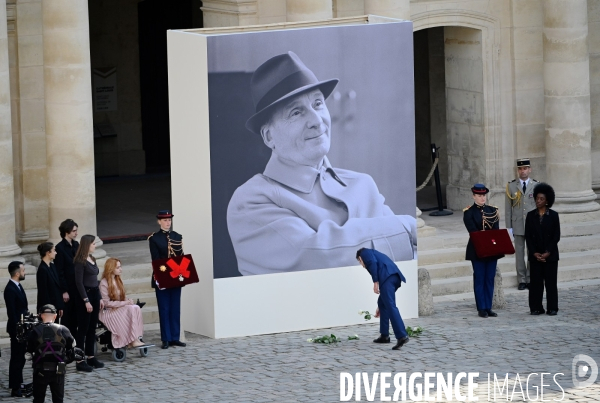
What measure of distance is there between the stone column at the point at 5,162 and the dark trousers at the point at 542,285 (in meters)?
6.65

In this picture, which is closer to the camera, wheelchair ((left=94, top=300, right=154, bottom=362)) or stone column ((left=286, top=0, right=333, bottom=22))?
wheelchair ((left=94, top=300, right=154, bottom=362))

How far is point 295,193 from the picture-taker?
59.8ft

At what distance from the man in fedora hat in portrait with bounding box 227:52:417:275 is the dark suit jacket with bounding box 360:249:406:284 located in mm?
1095

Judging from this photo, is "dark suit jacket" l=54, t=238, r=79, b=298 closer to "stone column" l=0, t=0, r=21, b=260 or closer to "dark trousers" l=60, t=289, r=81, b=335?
"dark trousers" l=60, t=289, r=81, b=335

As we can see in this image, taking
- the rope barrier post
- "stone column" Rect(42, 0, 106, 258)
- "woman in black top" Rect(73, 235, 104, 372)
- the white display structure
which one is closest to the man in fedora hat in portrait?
the white display structure

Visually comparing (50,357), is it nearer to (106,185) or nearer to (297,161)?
(297,161)

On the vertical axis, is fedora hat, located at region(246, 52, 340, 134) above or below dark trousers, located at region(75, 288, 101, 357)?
above

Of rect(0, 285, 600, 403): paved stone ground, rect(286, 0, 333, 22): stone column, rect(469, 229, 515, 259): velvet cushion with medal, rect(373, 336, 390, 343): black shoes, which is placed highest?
rect(286, 0, 333, 22): stone column

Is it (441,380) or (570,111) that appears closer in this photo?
(441,380)

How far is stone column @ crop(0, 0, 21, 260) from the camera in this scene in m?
19.2

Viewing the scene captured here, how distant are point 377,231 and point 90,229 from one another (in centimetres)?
390

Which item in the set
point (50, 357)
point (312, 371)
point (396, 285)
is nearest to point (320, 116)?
point (396, 285)

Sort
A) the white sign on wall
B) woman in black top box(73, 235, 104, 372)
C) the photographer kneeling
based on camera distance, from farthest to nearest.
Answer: the white sign on wall < woman in black top box(73, 235, 104, 372) < the photographer kneeling

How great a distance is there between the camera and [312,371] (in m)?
16.4
